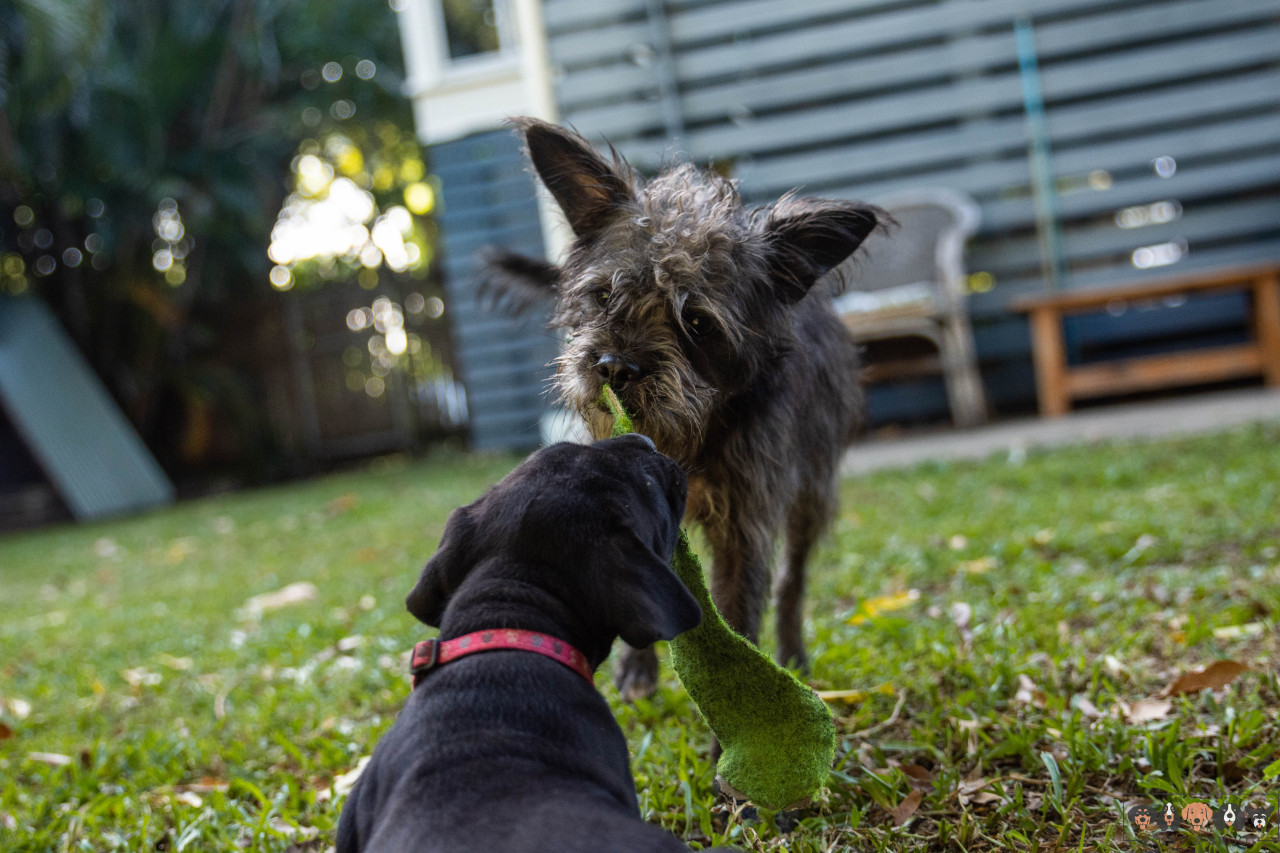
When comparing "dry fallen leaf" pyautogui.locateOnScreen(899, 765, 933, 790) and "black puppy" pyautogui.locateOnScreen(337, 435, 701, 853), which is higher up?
"black puppy" pyautogui.locateOnScreen(337, 435, 701, 853)

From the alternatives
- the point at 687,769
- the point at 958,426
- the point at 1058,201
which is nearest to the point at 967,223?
the point at 1058,201

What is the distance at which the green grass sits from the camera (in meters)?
2.34

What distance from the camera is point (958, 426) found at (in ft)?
28.5

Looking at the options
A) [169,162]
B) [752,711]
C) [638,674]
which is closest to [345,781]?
[638,674]

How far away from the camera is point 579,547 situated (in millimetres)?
1895

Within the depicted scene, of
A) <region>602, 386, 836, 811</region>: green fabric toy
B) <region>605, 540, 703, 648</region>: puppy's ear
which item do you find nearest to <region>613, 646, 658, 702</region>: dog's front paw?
<region>602, 386, 836, 811</region>: green fabric toy

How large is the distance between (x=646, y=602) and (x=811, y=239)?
4.34ft

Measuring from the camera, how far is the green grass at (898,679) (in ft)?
7.66

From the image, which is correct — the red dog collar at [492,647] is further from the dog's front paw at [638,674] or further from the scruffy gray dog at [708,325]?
the dog's front paw at [638,674]

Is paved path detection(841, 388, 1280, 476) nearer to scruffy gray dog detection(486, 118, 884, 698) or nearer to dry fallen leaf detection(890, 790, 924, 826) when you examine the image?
scruffy gray dog detection(486, 118, 884, 698)

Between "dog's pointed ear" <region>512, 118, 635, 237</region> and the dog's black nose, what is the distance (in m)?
0.59

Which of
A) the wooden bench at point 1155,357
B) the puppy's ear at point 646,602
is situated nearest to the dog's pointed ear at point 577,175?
the puppy's ear at point 646,602

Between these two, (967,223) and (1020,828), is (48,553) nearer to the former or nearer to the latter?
(967,223)

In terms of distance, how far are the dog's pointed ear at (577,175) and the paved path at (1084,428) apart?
4.43 meters
